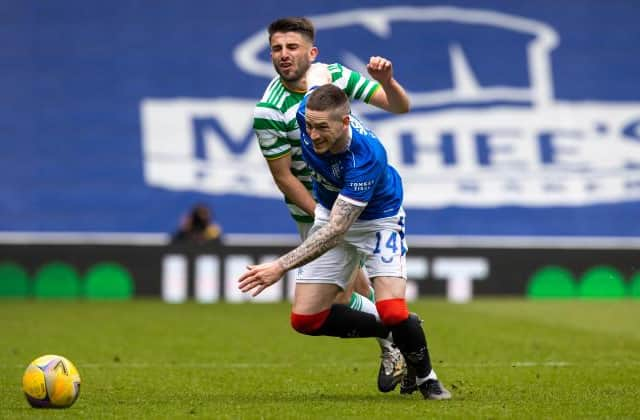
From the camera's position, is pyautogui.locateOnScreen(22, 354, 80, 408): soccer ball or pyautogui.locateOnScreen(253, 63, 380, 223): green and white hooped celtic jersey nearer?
pyautogui.locateOnScreen(22, 354, 80, 408): soccer ball

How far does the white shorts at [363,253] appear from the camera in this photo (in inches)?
283

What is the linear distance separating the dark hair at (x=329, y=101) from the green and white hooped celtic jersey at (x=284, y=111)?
1.22 m

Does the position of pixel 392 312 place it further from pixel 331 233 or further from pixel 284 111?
pixel 284 111

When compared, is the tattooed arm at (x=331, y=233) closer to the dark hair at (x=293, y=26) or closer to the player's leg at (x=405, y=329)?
the player's leg at (x=405, y=329)

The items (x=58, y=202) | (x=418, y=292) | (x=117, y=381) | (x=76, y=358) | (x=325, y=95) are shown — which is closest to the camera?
(x=325, y=95)

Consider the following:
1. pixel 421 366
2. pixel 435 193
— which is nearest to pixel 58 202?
pixel 435 193

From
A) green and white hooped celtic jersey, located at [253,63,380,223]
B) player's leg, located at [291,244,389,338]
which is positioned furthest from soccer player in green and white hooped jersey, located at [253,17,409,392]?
player's leg, located at [291,244,389,338]

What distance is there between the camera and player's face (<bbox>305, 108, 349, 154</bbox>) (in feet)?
21.9

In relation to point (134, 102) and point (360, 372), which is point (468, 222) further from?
point (360, 372)

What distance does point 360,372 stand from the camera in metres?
9.12

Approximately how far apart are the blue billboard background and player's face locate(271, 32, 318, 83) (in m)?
13.9

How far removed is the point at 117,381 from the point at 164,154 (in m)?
14.0

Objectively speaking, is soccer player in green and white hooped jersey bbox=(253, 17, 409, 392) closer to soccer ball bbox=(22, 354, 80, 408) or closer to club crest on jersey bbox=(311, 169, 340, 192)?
club crest on jersey bbox=(311, 169, 340, 192)

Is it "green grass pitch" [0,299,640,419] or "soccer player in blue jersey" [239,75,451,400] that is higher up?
"soccer player in blue jersey" [239,75,451,400]
